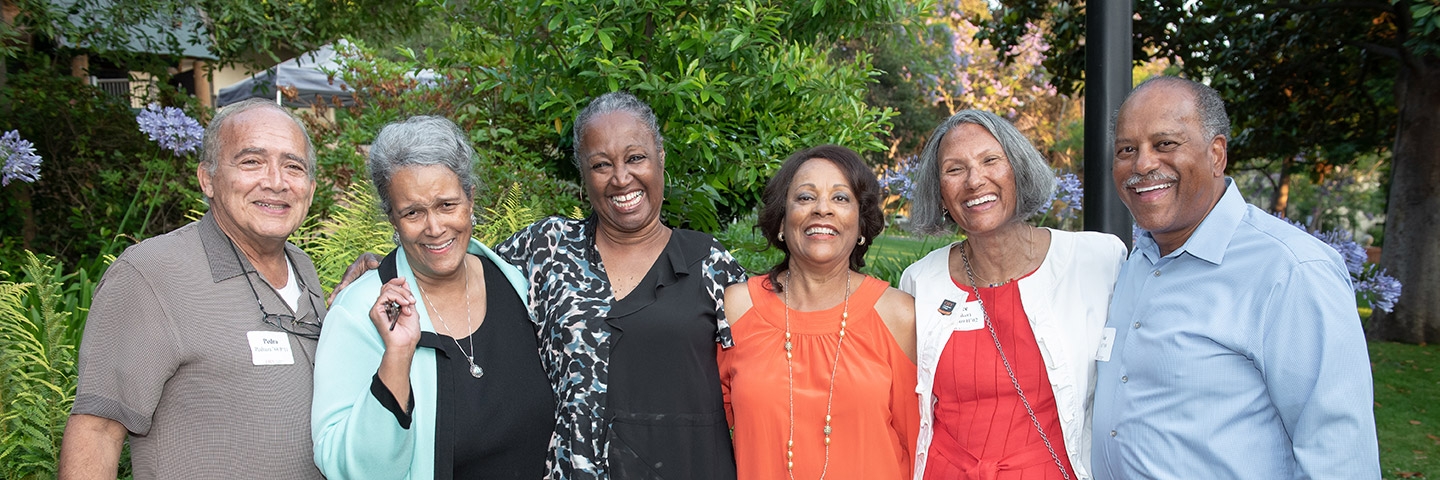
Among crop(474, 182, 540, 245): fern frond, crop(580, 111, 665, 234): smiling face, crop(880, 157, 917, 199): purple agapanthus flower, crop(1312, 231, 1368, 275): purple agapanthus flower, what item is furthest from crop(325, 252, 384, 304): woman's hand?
crop(1312, 231, 1368, 275): purple agapanthus flower

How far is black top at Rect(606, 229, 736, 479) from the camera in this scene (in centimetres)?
273

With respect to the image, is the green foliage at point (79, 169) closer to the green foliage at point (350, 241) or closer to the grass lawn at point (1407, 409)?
the green foliage at point (350, 241)

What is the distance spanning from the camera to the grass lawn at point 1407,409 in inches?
264

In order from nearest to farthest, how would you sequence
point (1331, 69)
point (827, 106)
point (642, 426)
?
point (642, 426), point (827, 106), point (1331, 69)

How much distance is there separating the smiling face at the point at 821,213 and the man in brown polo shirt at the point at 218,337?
151 cm

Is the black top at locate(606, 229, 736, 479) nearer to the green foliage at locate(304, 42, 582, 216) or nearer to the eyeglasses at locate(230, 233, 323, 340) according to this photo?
the eyeglasses at locate(230, 233, 323, 340)

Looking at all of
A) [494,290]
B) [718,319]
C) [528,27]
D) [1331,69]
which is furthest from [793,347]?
[1331,69]

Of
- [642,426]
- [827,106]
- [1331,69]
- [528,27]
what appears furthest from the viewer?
[1331,69]

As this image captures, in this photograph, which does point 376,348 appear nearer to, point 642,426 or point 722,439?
point 642,426

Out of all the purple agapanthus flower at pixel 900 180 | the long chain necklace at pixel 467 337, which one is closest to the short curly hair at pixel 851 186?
the long chain necklace at pixel 467 337

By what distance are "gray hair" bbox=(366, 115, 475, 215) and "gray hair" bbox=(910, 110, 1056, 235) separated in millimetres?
1521

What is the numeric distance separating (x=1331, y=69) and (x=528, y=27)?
9.53 meters

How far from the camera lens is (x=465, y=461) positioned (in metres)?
2.56

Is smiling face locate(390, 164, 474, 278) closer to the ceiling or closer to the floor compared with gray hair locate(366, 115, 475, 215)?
closer to the floor
